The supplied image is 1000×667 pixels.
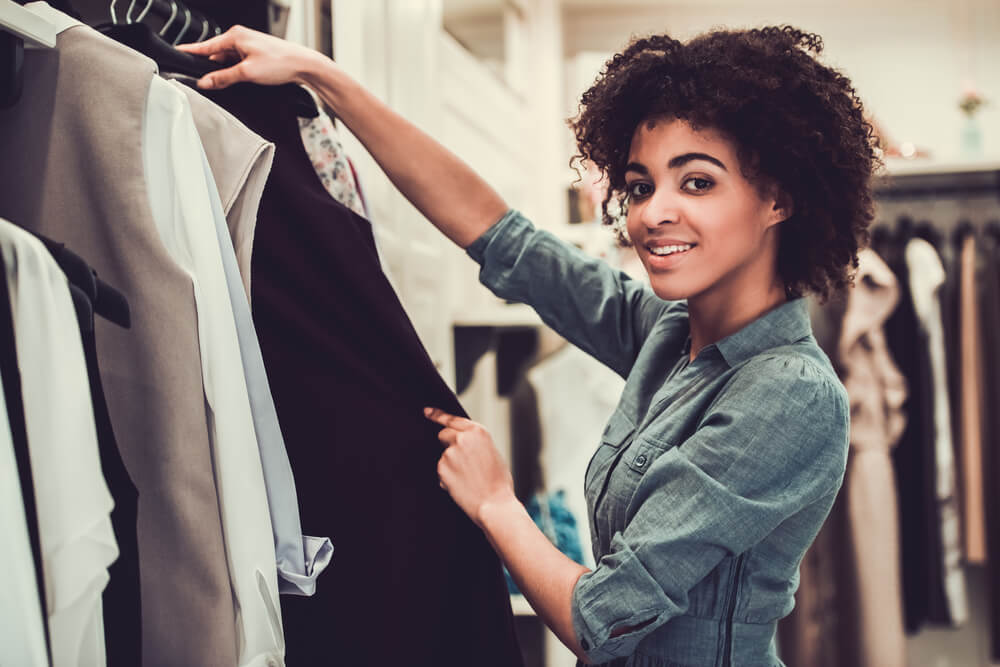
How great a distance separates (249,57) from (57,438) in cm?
53

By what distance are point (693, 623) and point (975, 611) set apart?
212 cm

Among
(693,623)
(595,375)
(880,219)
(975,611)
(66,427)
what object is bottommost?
(975,611)

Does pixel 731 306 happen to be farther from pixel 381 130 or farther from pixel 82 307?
pixel 82 307

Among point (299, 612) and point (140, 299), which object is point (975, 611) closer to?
point (299, 612)

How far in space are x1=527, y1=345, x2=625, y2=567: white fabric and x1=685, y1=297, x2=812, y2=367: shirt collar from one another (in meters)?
0.93

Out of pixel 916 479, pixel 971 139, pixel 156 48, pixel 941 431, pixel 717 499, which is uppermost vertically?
pixel 971 139

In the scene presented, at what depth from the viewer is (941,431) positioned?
1.97 m

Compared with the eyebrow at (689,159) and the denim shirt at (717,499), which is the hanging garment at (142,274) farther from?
the eyebrow at (689,159)

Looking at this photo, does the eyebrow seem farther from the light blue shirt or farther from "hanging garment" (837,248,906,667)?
"hanging garment" (837,248,906,667)

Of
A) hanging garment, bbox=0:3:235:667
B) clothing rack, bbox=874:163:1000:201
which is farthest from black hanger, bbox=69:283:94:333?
clothing rack, bbox=874:163:1000:201

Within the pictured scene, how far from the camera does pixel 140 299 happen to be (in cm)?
66

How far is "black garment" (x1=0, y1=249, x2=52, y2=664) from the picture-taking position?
0.48 metres

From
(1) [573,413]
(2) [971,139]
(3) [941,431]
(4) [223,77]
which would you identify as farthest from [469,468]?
(2) [971,139]

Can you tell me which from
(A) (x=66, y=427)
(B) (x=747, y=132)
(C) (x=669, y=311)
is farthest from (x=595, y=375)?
(A) (x=66, y=427)
